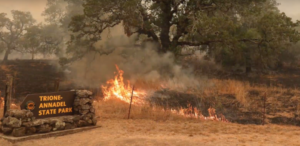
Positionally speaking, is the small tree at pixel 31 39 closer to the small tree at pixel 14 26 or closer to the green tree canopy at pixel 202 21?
the small tree at pixel 14 26

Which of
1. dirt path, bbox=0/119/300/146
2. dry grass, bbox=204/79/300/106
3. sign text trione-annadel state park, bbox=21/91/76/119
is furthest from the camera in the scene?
dry grass, bbox=204/79/300/106

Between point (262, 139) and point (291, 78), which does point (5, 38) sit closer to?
point (291, 78)

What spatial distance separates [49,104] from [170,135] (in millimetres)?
5061

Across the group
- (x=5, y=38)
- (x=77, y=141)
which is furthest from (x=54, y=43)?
(x=77, y=141)

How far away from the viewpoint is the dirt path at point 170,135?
962 cm

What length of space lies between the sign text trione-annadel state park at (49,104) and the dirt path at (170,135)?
1253 millimetres

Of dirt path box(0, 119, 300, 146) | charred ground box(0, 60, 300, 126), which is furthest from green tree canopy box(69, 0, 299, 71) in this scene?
dirt path box(0, 119, 300, 146)

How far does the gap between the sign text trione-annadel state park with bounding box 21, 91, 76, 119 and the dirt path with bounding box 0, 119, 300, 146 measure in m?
1.25

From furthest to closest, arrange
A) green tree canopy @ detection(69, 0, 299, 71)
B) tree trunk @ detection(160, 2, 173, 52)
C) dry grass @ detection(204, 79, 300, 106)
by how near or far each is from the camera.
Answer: tree trunk @ detection(160, 2, 173, 52), green tree canopy @ detection(69, 0, 299, 71), dry grass @ detection(204, 79, 300, 106)

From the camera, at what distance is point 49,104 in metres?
11.8

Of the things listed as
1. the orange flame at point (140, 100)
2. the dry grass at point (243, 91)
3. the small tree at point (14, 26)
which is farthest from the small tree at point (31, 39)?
the dry grass at point (243, 91)

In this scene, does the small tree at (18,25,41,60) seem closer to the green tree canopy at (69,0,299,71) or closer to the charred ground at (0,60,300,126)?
the charred ground at (0,60,300,126)

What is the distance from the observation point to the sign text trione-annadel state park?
11.2m

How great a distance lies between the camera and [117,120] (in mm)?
14930
